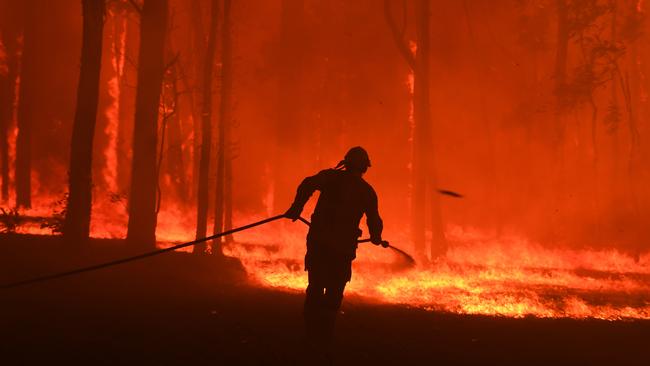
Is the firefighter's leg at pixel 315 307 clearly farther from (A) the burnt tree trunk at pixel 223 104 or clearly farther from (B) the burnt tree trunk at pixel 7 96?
(B) the burnt tree trunk at pixel 7 96

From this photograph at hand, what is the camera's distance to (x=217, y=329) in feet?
27.2

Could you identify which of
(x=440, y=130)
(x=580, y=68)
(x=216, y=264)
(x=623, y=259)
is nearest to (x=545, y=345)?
(x=216, y=264)

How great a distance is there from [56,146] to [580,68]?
88.8ft

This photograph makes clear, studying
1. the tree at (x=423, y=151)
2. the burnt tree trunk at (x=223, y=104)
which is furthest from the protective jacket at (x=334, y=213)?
the tree at (x=423, y=151)

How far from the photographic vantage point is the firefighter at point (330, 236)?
7.73m

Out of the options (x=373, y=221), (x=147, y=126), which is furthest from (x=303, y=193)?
(x=147, y=126)

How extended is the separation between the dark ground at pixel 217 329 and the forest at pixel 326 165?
0.23 ft

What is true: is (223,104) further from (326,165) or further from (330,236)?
(326,165)

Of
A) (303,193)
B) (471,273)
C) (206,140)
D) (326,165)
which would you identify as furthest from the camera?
(326,165)

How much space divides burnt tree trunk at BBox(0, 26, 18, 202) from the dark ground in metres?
20.6

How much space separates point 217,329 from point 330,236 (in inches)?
74.1

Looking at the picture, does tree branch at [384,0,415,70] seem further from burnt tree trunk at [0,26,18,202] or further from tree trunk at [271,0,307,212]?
burnt tree trunk at [0,26,18,202]

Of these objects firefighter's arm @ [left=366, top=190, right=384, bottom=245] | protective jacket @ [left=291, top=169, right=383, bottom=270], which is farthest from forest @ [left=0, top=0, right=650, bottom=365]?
firefighter's arm @ [left=366, top=190, right=384, bottom=245]

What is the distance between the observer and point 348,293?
13.7 meters
